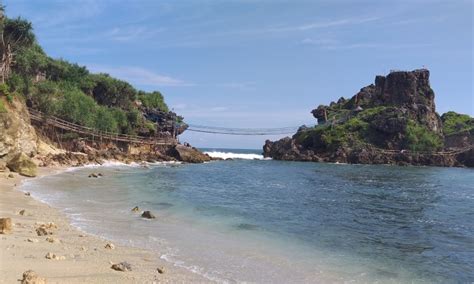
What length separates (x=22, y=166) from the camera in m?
34.8

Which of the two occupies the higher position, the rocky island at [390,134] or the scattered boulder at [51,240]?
the rocky island at [390,134]

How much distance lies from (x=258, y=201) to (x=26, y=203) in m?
14.7

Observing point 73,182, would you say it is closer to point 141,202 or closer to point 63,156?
point 141,202

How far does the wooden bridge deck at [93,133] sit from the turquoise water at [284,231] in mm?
26684

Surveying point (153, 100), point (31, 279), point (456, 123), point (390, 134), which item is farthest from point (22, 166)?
point (456, 123)

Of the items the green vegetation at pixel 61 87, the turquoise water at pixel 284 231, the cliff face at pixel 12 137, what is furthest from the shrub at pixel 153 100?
the turquoise water at pixel 284 231

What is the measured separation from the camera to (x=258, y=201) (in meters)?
29.8

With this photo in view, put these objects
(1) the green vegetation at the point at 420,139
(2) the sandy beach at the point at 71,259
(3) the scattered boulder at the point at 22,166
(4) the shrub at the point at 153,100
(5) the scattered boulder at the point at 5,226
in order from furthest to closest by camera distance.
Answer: (1) the green vegetation at the point at 420,139
(4) the shrub at the point at 153,100
(3) the scattered boulder at the point at 22,166
(5) the scattered boulder at the point at 5,226
(2) the sandy beach at the point at 71,259

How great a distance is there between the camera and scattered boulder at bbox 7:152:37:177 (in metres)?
34.4

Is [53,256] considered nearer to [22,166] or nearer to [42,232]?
[42,232]

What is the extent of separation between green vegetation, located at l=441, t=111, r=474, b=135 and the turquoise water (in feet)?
384

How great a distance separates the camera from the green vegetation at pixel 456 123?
453 feet

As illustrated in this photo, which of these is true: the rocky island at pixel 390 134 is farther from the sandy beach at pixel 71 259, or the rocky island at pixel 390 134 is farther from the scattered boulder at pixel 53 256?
the scattered boulder at pixel 53 256

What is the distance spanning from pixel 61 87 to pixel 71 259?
64.2 metres
